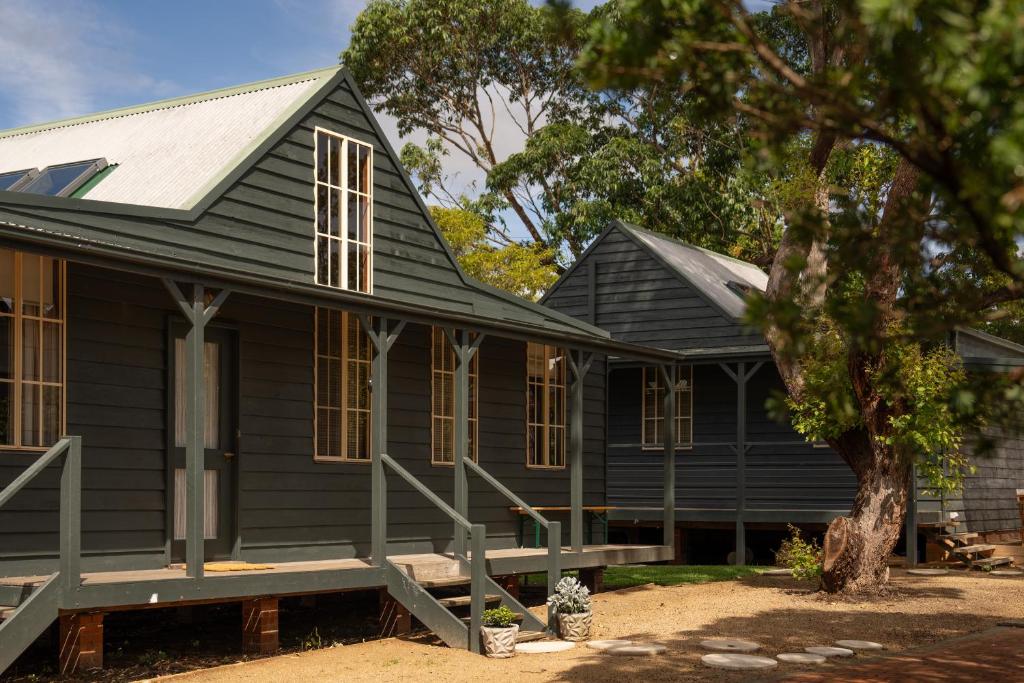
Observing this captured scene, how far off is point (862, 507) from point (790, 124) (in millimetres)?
11607

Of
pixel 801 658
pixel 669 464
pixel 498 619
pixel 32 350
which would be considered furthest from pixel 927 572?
pixel 32 350

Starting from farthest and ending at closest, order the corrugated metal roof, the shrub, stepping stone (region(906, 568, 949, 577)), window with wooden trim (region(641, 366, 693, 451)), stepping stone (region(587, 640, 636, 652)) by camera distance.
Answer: the corrugated metal roof → window with wooden trim (region(641, 366, 693, 451)) → stepping stone (region(906, 568, 949, 577)) → the shrub → stepping stone (region(587, 640, 636, 652))

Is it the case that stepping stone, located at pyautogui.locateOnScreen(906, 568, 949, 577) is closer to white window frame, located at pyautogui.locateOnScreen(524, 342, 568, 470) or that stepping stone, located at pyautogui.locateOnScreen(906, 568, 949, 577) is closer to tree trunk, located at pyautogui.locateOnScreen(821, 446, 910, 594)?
tree trunk, located at pyautogui.locateOnScreen(821, 446, 910, 594)

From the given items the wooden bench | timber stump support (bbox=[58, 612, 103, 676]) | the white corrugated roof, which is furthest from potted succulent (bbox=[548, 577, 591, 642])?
the white corrugated roof

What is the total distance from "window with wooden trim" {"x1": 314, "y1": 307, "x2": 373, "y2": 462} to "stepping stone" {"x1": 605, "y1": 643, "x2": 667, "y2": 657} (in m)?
3.86

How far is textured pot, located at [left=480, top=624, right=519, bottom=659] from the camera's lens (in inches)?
479

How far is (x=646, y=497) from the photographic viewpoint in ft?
80.0

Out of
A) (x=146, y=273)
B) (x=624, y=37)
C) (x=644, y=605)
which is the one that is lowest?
(x=644, y=605)

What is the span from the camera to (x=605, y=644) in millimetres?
12641

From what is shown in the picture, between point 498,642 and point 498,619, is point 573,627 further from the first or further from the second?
point 498,642

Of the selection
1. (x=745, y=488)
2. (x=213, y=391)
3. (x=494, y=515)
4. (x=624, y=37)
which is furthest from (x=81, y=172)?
(x=745, y=488)

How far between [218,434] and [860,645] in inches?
264

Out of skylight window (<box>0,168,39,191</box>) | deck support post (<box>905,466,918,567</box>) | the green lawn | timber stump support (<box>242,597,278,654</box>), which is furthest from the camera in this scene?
deck support post (<box>905,466,918,567</box>)

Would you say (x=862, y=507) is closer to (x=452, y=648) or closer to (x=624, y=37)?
(x=452, y=648)
